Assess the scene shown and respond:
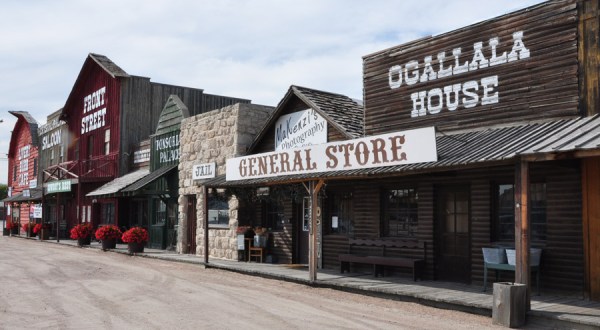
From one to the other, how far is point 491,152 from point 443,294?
284 cm

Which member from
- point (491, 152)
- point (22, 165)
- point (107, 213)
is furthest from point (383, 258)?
point (22, 165)

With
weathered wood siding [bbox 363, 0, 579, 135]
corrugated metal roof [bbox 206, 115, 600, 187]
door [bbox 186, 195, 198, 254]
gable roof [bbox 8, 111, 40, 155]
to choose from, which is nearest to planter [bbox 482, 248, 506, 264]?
corrugated metal roof [bbox 206, 115, 600, 187]

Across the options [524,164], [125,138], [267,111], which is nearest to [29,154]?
[125,138]

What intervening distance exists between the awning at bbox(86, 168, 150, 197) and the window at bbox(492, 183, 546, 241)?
661 inches

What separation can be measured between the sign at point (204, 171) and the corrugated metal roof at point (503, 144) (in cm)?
735

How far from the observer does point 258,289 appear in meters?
12.6

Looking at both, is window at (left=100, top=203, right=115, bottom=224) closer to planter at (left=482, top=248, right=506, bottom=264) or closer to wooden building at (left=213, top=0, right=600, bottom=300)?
wooden building at (left=213, top=0, right=600, bottom=300)

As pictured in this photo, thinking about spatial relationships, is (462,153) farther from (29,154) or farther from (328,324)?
(29,154)

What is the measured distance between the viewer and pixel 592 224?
33.2ft

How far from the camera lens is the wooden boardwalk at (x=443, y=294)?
870 centimetres

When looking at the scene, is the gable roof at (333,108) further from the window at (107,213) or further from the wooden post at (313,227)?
the window at (107,213)

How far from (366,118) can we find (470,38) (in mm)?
3440

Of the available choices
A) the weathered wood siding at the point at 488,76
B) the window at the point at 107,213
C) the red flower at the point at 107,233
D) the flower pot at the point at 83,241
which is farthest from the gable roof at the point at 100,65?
the weathered wood siding at the point at 488,76

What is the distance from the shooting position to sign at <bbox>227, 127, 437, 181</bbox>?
10797mm
